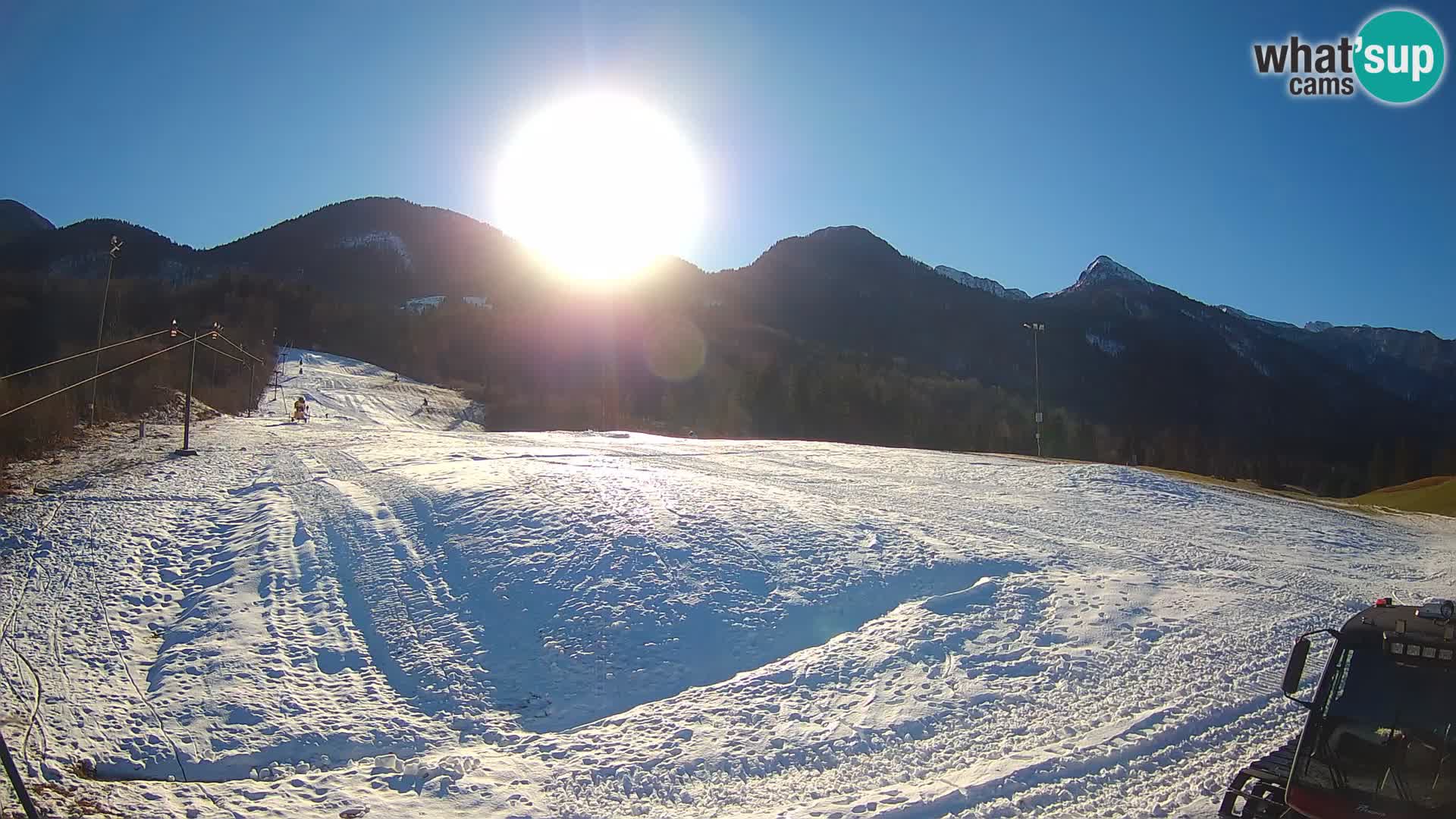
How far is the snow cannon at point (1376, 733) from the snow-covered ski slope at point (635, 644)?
3.66 ft

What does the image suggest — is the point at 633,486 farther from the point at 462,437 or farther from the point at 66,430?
the point at 66,430

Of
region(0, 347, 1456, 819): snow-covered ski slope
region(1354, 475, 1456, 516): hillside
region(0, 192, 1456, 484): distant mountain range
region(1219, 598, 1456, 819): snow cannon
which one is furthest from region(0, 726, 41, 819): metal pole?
region(0, 192, 1456, 484): distant mountain range

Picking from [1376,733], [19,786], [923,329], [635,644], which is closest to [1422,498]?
[1376,733]

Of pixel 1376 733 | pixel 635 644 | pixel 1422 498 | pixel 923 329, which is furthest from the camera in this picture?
pixel 923 329

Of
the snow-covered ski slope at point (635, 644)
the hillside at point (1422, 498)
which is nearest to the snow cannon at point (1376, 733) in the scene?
the snow-covered ski slope at point (635, 644)

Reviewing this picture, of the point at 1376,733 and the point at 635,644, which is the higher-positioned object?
the point at 1376,733

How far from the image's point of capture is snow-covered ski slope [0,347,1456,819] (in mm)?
7344

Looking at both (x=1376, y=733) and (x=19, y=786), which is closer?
(x=19, y=786)

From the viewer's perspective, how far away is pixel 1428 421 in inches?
7584

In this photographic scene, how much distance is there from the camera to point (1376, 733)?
5703 millimetres

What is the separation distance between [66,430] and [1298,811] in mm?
32072

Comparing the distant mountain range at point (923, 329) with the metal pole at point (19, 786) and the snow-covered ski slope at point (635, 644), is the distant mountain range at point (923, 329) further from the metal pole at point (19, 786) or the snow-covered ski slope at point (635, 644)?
the metal pole at point (19, 786)

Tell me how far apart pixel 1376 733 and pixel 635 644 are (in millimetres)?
7873

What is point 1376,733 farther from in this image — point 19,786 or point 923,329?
point 923,329
